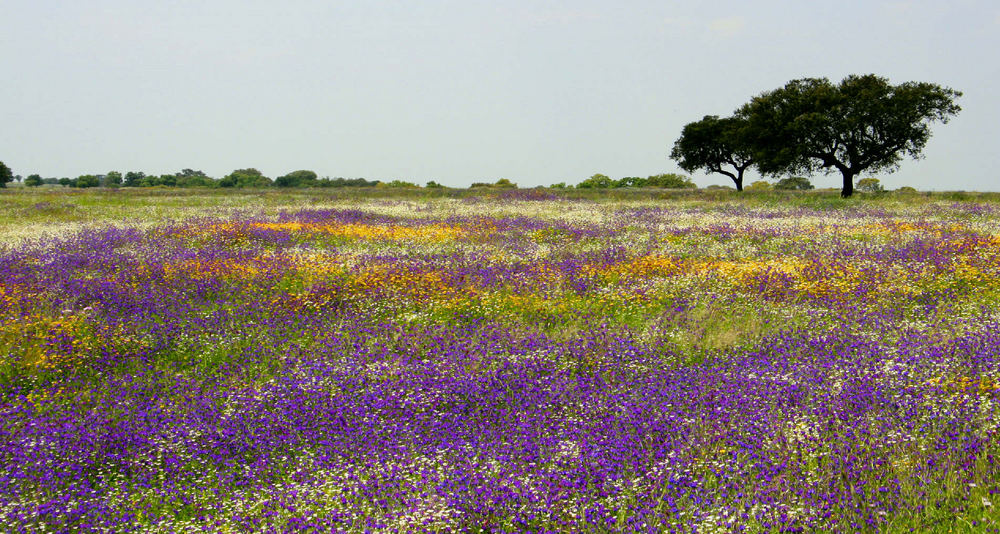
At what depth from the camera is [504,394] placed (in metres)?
6.52

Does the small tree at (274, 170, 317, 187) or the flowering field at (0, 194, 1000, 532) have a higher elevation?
the small tree at (274, 170, 317, 187)

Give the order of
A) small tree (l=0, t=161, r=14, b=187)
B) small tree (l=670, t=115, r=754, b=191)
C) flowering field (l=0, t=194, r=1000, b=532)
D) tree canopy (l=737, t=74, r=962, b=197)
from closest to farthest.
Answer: flowering field (l=0, t=194, r=1000, b=532) → tree canopy (l=737, t=74, r=962, b=197) → small tree (l=670, t=115, r=754, b=191) → small tree (l=0, t=161, r=14, b=187)

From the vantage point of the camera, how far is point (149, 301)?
10.8m

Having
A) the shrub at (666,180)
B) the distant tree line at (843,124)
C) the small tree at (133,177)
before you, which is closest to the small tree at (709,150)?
the distant tree line at (843,124)

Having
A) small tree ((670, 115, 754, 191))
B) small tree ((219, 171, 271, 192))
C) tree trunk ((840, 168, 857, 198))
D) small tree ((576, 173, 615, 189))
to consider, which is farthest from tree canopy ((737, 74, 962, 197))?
small tree ((219, 171, 271, 192))

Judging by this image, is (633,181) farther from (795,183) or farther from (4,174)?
(4,174)

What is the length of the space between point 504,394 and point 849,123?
44.2 meters

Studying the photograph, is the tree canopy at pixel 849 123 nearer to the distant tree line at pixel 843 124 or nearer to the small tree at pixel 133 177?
the distant tree line at pixel 843 124

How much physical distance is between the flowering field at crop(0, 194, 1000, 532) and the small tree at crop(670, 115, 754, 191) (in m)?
52.2

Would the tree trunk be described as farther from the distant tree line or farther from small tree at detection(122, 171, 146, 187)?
small tree at detection(122, 171, 146, 187)

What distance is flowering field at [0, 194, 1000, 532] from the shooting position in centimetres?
436

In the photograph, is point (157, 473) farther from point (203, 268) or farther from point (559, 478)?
point (203, 268)

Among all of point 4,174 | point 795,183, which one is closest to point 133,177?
point 4,174

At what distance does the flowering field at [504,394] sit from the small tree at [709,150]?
171ft
